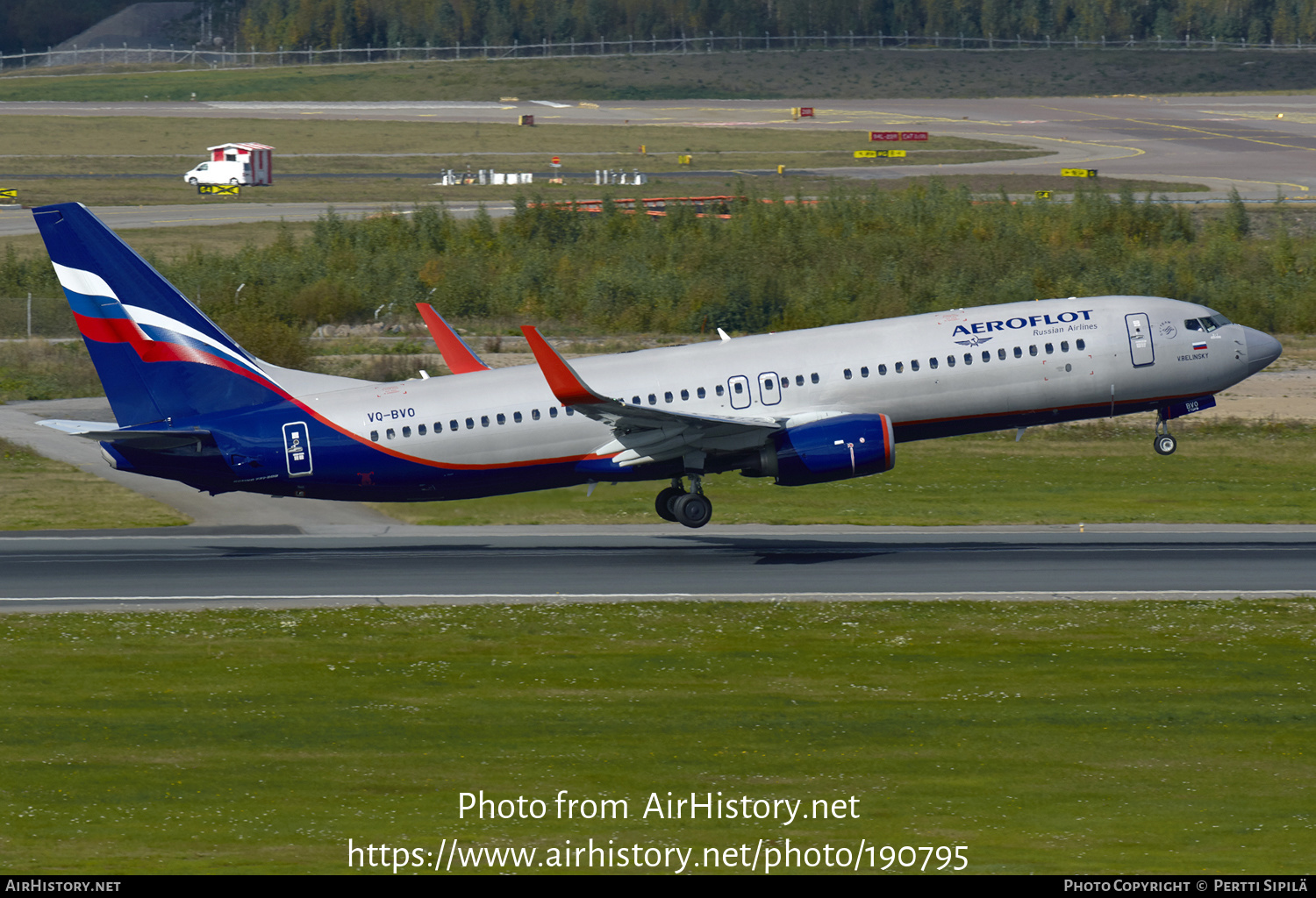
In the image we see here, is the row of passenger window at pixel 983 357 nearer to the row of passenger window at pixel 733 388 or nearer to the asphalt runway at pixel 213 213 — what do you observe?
the row of passenger window at pixel 733 388

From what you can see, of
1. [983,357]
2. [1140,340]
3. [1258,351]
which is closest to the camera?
[983,357]

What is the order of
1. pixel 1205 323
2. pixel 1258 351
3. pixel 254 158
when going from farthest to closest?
pixel 254 158 → pixel 1258 351 → pixel 1205 323

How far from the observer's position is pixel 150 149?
156m

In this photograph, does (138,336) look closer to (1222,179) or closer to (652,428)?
(652,428)

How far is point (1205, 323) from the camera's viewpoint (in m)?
41.2

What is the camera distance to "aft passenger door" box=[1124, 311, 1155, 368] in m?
40.2

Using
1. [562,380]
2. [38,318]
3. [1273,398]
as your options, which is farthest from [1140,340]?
[38,318]

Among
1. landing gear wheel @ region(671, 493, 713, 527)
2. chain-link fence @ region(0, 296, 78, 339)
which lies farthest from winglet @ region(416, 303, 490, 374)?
chain-link fence @ region(0, 296, 78, 339)

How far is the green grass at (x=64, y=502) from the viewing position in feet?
145

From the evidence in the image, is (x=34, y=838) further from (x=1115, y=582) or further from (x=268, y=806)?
(x=1115, y=582)

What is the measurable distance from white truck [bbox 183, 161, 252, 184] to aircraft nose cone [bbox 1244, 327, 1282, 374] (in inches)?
4092

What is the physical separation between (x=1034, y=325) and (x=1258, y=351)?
6.58 m

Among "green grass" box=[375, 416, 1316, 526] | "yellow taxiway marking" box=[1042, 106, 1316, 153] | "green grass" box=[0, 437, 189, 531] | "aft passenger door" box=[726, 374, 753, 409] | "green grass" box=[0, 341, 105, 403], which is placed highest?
"yellow taxiway marking" box=[1042, 106, 1316, 153]

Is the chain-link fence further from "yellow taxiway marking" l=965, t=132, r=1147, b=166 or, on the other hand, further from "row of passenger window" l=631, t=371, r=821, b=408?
"yellow taxiway marking" l=965, t=132, r=1147, b=166
